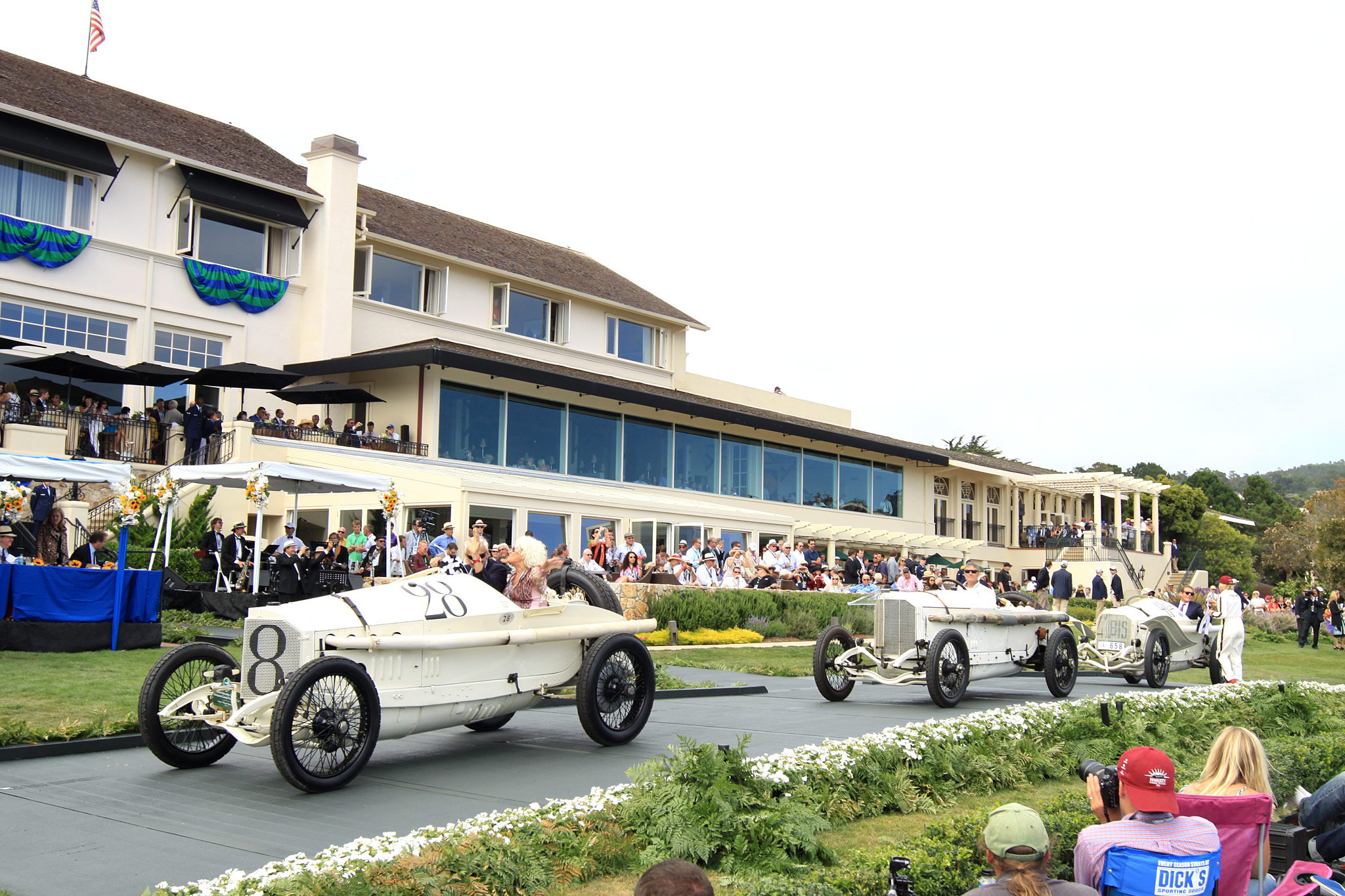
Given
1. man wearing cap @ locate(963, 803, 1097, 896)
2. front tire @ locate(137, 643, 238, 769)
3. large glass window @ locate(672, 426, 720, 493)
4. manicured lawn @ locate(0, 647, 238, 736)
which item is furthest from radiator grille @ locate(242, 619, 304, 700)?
large glass window @ locate(672, 426, 720, 493)

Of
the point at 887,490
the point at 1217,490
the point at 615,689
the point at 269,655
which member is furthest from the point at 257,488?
the point at 1217,490

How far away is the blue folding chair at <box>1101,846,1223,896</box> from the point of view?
471 cm

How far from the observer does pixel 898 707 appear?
13.2 meters

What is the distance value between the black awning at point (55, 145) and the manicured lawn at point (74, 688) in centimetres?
1643

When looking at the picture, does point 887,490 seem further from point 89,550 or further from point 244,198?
point 89,550

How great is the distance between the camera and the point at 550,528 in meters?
28.6

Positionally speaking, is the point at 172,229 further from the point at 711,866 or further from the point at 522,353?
the point at 711,866

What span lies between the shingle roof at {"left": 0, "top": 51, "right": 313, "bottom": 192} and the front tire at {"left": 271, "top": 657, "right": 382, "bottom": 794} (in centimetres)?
2446

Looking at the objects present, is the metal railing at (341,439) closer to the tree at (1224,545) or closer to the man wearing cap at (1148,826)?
the man wearing cap at (1148,826)

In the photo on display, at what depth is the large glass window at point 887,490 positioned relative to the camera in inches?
1873

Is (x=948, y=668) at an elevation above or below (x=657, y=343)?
below

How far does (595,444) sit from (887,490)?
1713 centimetres

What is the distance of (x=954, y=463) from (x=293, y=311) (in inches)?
1187

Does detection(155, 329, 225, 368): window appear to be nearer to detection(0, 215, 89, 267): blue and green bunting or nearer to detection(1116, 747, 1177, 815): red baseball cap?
detection(0, 215, 89, 267): blue and green bunting
